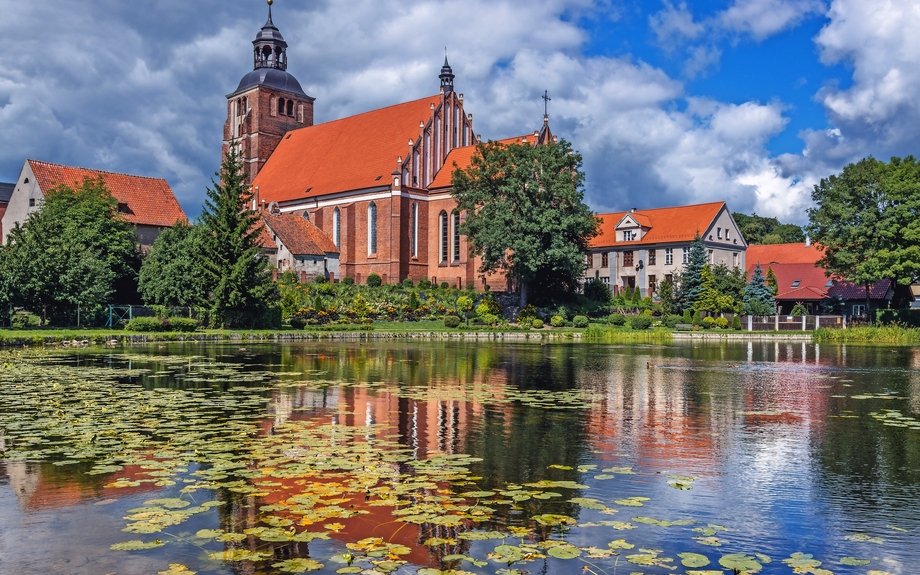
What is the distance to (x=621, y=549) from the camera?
263 inches

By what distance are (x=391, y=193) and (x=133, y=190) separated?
64.2 feet

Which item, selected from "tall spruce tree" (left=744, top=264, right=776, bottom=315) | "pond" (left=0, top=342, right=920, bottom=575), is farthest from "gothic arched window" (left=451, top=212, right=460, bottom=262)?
"pond" (left=0, top=342, right=920, bottom=575)

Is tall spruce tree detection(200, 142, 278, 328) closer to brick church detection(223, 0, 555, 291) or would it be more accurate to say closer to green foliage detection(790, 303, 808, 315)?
brick church detection(223, 0, 555, 291)

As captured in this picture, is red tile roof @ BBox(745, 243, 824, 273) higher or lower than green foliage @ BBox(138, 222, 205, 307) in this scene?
higher

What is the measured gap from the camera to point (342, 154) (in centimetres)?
7162

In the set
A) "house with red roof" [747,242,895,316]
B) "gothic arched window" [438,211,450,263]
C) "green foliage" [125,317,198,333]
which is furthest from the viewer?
"gothic arched window" [438,211,450,263]

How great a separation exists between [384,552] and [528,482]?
2809 mm

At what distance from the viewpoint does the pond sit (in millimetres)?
6562

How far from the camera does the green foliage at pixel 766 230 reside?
10356 cm

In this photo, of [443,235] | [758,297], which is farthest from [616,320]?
[443,235]

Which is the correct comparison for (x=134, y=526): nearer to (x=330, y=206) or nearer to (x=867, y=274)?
(x=867, y=274)

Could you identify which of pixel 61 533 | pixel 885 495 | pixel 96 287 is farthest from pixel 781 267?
pixel 61 533

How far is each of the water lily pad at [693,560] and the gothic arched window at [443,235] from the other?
195 ft

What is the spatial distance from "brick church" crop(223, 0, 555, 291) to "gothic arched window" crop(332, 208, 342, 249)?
104 mm
